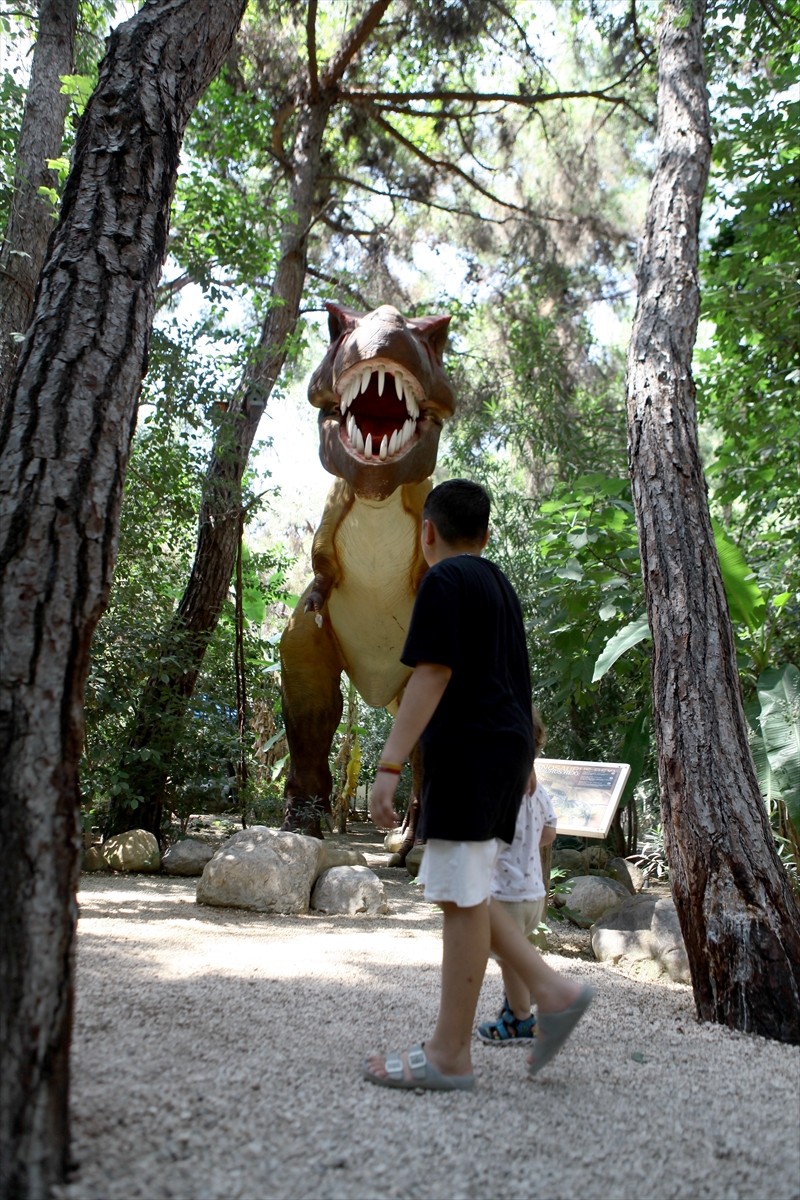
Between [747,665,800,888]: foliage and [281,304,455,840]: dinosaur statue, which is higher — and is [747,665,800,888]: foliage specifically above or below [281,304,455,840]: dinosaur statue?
below

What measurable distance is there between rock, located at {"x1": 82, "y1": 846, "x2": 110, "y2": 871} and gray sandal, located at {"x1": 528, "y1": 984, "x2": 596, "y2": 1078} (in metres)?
4.33

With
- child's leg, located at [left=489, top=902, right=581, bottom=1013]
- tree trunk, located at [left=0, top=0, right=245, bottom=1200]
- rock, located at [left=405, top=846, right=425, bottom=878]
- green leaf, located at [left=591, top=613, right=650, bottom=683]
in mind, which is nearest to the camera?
tree trunk, located at [left=0, top=0, right=245, bottom=1200]

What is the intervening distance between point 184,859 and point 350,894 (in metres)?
1.63

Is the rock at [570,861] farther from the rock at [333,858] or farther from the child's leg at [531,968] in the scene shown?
the child's leg at [531,968]

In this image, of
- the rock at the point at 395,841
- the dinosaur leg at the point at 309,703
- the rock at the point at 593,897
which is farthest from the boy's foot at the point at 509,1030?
the rock at the point at 395,841

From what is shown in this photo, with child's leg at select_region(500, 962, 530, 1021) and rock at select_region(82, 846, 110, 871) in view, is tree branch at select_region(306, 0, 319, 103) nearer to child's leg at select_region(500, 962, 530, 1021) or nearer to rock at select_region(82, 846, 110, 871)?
rock at select_region(82, 846, 110, 871)

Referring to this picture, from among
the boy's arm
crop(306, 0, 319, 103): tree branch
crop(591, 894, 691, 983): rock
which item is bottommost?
crop(591, 894, 691, 983): rock

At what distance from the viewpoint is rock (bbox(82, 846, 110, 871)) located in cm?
593

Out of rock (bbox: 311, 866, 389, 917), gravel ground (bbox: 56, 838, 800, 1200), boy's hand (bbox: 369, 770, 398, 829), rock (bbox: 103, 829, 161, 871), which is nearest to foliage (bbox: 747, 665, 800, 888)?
gravel ground (bbox: 56, 838, 800, 1200)

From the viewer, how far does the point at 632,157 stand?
412 inches

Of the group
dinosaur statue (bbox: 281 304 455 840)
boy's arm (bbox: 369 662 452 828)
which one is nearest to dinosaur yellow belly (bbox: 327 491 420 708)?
dinosaur statue (bbox: 281 304 455 840)

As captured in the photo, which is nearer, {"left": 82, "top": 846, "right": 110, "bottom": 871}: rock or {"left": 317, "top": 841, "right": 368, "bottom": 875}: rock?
{"left": 317, "top": 841, "right": 368, "bottom": 875}: rock

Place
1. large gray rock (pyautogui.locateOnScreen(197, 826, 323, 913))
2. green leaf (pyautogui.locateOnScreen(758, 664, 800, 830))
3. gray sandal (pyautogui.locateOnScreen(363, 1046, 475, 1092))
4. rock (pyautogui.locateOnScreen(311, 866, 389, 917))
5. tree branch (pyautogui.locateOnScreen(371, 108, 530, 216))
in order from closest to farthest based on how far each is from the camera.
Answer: gray sandal (pyautogui.locateOnScreen(363, 1046, 475, 1092)) → green leaf (pyautogui.locateOnScreen(758, 664, 800, 830)) → large gray rock (pyautogui.locateOnScreen(197, 826, 323, 913)) → rock (pyautogui.locateOnScreen(311, 866, 389, 917)) → tree branch (pyautogui.locateOnScreen(371, 108, 530, 216))

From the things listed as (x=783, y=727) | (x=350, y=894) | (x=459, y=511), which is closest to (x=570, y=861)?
(x=350, y=894)
